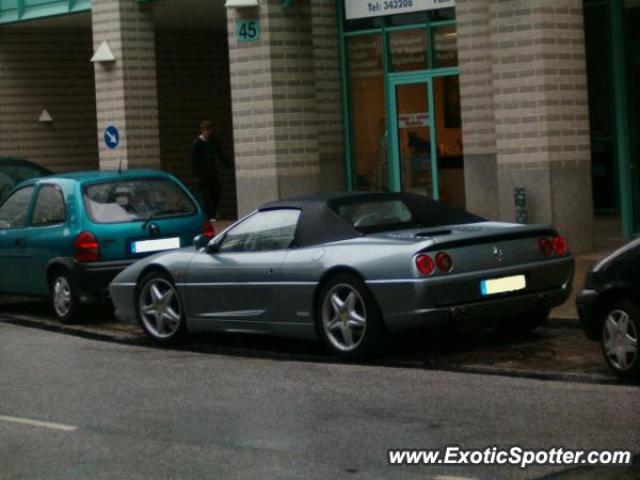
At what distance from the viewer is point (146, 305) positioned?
46.1 feet

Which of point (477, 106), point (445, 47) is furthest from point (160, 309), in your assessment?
point (445, 47)

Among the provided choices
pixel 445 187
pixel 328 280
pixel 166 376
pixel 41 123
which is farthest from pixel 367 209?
pixel 41 123

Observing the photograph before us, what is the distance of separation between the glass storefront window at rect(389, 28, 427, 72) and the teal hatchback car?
7.18 m

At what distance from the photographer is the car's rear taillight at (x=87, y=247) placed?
15.5m

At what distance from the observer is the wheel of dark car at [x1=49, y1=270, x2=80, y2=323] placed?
15.6 meters

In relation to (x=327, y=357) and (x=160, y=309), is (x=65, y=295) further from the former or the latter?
(x=327, y=357)

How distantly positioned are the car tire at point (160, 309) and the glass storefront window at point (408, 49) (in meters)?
9.51

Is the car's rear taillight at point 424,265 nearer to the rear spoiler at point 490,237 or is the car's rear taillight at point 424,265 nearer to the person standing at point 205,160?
the rear spoiler at point 490,237

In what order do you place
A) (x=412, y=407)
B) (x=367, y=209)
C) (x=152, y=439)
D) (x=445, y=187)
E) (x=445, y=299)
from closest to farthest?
(x=152, y=439) < (x=412, y=407) < (x=445, y=299) < (x=367, y=209) < (x=445, y=187)

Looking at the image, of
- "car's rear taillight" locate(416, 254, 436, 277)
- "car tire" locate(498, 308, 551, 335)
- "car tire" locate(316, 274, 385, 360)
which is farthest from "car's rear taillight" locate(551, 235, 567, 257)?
"car tire" locate(316, 274, 385, 360)

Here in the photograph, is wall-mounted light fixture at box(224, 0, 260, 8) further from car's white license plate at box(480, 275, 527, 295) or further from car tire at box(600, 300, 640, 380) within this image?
car tire at box(600, 300, 640, 380)

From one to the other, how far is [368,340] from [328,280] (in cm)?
62

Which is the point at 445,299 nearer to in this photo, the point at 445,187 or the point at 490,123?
the point at 490,123

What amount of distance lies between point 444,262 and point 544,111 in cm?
720
